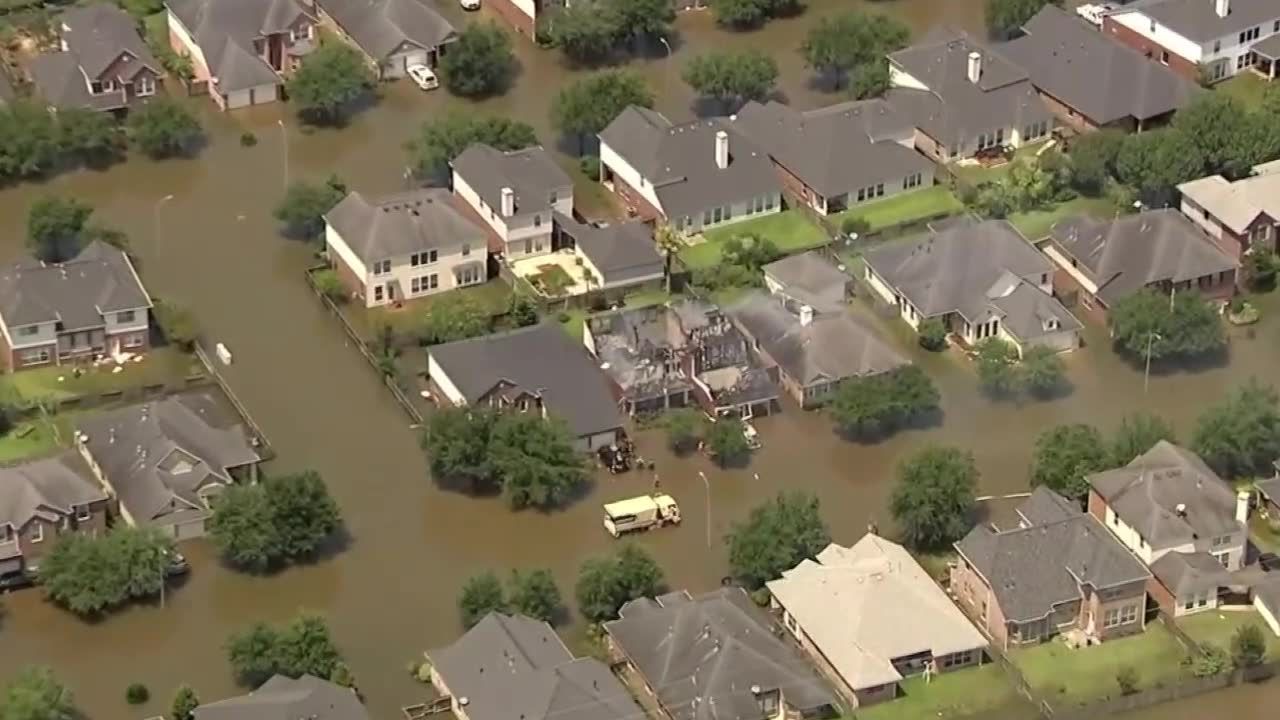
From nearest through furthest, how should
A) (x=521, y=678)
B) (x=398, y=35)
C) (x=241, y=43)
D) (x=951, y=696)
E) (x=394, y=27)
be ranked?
(x=521, y=678) → (x=951, y=696) → (x=241, y=43) → (x=398, y=35) → (x=394, y=27)

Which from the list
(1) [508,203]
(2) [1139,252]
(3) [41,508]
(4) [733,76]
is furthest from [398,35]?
(3) [41,508]

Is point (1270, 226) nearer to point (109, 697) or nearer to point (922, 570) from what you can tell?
point (922, 570)

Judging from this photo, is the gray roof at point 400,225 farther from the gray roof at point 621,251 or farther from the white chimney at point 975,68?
the white chimney at point 975,68

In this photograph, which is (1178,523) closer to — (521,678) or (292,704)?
(521,678)

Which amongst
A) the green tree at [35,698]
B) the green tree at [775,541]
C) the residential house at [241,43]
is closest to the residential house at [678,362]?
the green tree at [775,541]

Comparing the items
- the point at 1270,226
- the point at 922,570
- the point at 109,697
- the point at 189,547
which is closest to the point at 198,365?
the point at 189,547

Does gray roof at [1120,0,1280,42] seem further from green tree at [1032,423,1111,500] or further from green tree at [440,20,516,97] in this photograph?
green tree at [1032,423,1111,500]

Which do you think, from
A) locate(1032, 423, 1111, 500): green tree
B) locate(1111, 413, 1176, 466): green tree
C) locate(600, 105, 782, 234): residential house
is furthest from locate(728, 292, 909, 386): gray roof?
locate(600, 105, 782, 234): residential house
